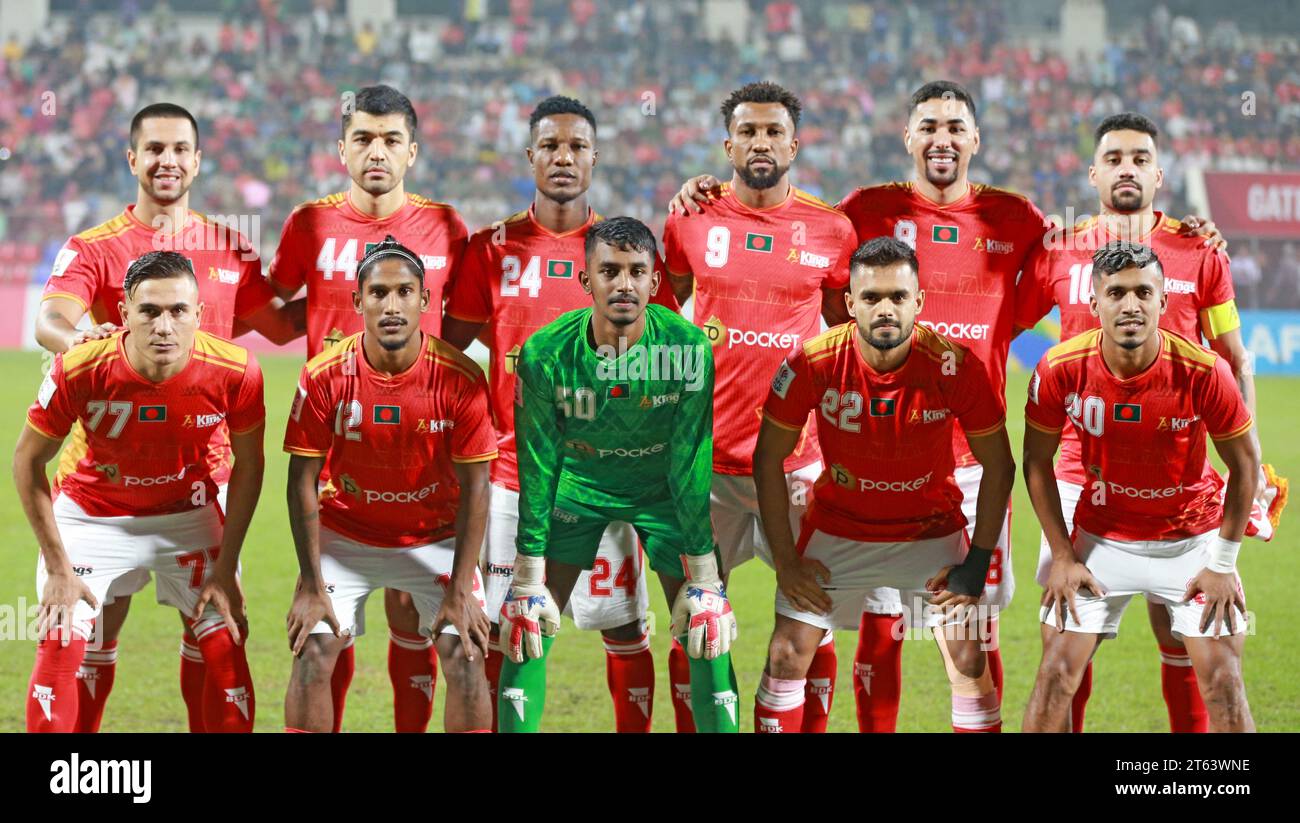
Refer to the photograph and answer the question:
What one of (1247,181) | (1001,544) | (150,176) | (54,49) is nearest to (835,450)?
(1001,544)

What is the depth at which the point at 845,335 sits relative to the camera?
4406 mm

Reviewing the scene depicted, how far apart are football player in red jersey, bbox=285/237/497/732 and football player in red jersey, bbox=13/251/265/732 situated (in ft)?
0.80

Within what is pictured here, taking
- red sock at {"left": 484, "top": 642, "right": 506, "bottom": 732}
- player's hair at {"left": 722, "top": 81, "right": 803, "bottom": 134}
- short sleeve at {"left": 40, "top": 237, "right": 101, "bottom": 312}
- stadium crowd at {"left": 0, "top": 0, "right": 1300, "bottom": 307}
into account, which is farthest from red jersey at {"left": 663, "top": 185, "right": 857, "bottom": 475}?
stadium crowd at {"left": 0, "top": 0, "right": 1300, "bottom": 307}

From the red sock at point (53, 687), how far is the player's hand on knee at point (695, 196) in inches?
103

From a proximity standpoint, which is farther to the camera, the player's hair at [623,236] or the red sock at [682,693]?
the red sock at [682,693]

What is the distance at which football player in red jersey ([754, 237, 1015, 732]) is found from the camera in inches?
169

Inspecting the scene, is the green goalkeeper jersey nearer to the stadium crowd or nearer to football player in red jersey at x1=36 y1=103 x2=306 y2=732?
football player in red jersey at x1=36 y1=103 x2=306 y2=732

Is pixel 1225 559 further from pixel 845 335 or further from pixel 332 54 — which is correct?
pixel 332 54

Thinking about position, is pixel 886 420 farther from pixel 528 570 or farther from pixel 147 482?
pixel 147 482

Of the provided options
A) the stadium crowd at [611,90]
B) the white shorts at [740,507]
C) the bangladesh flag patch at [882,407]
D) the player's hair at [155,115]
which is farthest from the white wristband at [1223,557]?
the stadium crowd at [611,90]

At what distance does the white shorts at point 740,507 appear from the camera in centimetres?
483

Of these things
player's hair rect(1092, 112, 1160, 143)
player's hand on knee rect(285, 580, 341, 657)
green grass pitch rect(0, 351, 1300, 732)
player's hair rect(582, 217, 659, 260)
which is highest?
player's hair rect(1092, 112, 1160, 143)

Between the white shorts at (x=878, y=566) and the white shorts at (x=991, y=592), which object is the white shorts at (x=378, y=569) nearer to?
the white shorts at (x=878, y=566)

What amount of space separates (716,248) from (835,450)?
0.96m
